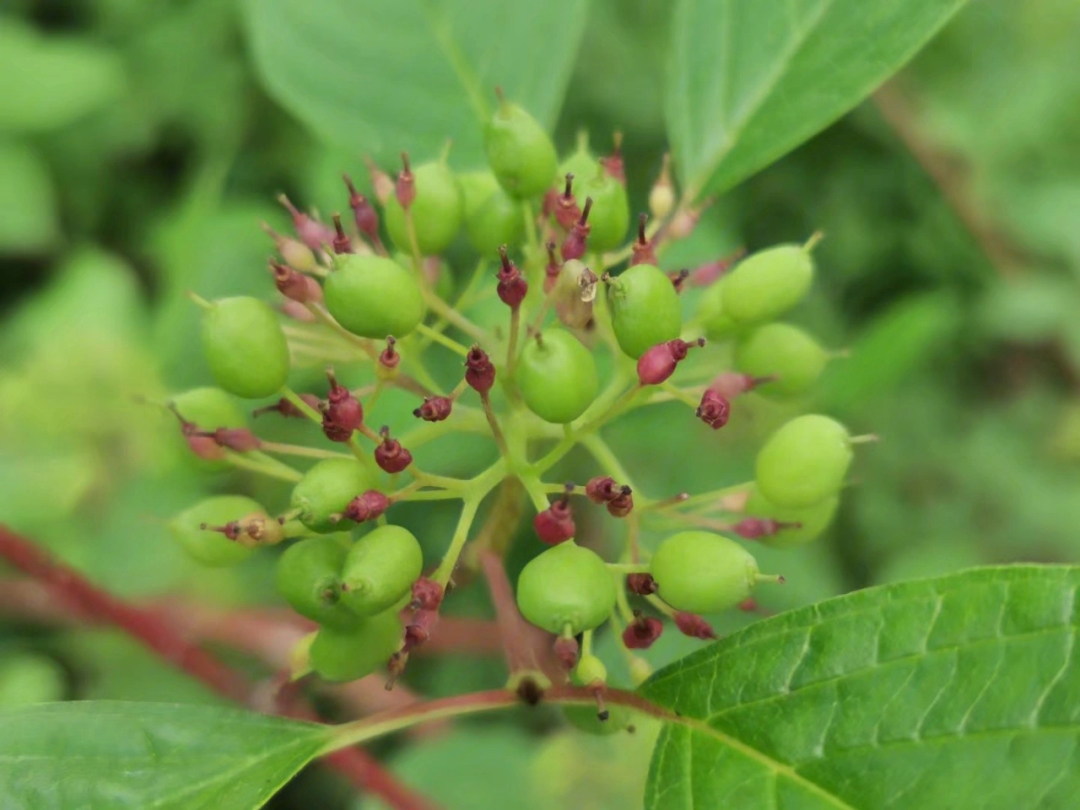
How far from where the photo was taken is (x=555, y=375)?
148cm

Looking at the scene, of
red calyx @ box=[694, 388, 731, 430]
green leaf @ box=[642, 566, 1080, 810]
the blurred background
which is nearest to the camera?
green leaf @ box=[642, 566, 1080, 810]

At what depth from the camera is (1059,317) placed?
12.7ft

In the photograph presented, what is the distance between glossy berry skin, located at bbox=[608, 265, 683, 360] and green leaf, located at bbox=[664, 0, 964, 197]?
2.29ft

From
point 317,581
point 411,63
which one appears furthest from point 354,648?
point 411,63

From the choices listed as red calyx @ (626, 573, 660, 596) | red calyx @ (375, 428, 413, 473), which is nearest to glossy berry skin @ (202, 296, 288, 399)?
red calyx @ (375, 428, 413, 473)

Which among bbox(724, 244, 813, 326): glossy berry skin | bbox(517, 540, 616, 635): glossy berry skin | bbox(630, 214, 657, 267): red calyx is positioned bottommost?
bbox(517, 540, 616, 635): glossy berry skin

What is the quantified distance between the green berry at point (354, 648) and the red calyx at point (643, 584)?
33cm

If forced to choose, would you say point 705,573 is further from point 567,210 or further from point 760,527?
point 567,210

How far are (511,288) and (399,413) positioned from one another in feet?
2.48

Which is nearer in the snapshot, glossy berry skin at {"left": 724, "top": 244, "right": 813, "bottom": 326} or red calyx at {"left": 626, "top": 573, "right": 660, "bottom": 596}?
red calyx at {"left": 626, "top": 573, "right": 660, "bottom": 596}

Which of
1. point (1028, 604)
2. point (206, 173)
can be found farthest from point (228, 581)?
point (1028, 604)

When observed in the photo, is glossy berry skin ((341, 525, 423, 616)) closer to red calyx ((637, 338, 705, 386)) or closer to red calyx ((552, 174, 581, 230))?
red calyx ((637, 338, 705, 386))

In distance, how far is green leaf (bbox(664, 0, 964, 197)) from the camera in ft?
6.64

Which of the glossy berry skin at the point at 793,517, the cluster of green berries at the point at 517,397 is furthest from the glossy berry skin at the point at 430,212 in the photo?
the glossy berry skin at the point at 793,517
